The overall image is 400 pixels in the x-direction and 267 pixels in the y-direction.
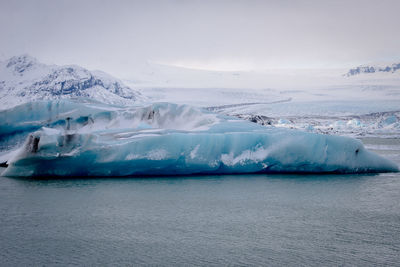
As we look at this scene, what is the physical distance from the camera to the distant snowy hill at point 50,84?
28672 mm

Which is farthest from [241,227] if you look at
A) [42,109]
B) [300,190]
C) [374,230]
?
[42,109]

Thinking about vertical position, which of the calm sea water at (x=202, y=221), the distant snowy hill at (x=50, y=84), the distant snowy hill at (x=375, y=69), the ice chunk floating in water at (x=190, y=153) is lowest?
the calm sea water at (x=202, y=221)

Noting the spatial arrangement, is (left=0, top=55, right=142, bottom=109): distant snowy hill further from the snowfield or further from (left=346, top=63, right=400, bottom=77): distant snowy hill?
(left=346, top=63, right=400, bottom=77): distant snowy hill

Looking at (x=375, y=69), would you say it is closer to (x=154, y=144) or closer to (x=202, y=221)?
(x=154, y=144)

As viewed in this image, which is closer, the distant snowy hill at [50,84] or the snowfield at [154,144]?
the snowfield at [154,144]

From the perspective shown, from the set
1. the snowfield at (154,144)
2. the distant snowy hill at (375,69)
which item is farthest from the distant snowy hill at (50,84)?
the distant snowy hill at (375,69)

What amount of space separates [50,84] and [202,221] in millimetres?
26237

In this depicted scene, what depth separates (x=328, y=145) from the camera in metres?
7.95

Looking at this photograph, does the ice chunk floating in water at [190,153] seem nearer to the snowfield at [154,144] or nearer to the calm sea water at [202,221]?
the snowfield at [154,144]

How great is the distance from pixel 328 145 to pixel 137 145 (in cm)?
321

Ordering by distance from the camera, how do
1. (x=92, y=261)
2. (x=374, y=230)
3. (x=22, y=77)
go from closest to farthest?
(x=92, y=261)
(x=374, y=230)
(x=22, y=77)

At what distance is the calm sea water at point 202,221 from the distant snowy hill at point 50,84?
73.5 ft

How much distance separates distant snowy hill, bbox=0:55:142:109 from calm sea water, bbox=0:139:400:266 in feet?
73.5

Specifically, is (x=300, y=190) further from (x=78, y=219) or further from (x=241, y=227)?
(x=78, y=219)
